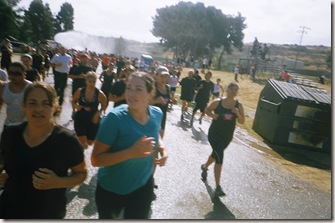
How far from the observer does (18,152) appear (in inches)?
83.4

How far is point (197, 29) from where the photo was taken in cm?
5728

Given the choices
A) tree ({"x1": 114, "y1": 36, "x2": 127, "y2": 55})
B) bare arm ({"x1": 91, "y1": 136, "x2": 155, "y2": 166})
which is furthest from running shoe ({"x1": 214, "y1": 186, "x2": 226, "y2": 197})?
tree ({"x1": 114, "y1": 36, "x2": 127, "y2": 55})

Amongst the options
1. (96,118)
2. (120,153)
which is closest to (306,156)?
(96,118)

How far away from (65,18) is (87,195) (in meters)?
99.1

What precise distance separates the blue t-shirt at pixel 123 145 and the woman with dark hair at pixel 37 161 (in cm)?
26

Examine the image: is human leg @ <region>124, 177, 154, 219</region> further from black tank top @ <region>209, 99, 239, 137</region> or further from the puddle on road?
the puddle on road

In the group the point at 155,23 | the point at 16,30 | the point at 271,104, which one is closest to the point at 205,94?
the point at 271,104

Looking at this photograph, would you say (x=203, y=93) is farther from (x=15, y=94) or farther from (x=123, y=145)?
(x=123, y=145)

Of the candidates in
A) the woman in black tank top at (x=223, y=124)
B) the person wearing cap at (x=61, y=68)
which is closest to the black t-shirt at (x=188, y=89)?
the person wearing cap at (x=61, y=68)

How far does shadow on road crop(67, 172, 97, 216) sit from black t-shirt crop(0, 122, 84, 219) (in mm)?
1721

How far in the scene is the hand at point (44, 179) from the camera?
2.08 meters

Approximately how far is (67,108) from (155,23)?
190 feet

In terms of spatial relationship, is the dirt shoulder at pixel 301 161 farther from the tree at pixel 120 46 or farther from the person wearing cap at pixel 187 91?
the tree at pixel 120 46

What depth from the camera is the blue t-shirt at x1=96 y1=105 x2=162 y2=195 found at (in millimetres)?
2381
